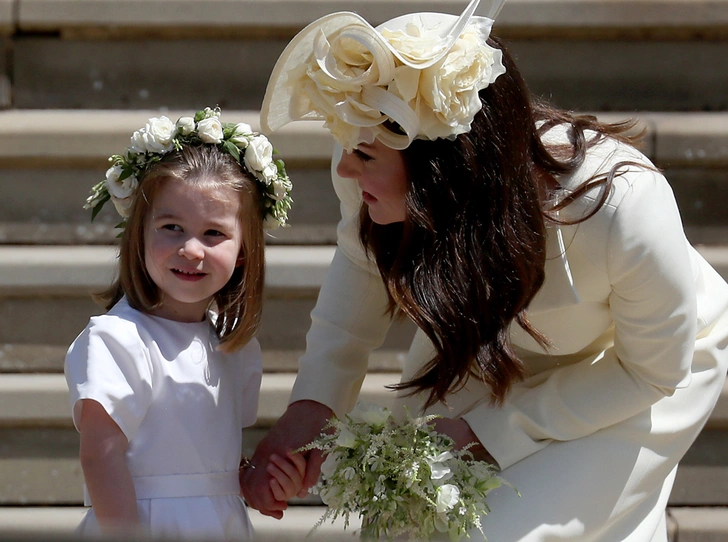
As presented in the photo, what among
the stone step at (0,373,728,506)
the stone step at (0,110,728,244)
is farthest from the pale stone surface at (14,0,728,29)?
the stone step at (0,373,728,506)

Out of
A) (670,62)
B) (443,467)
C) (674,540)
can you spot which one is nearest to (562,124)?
(443,467)

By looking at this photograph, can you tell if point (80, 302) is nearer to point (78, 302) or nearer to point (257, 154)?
point (78, 302)

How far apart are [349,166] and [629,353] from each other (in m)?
0.82

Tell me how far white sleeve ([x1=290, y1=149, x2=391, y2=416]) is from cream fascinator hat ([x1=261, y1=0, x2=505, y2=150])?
0.50 meters

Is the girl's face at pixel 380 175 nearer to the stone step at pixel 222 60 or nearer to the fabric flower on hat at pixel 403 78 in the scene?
the fabric flower on hat at pixel 403 78

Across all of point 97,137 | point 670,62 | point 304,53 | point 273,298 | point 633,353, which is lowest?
point 273,298

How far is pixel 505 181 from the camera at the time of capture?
2.10 meters

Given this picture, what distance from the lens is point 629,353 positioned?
2.26m

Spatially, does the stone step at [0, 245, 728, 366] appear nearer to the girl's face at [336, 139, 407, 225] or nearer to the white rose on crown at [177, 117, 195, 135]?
the white rose on crown at [177, 117, 195, 135]

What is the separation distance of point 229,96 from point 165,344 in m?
1.55

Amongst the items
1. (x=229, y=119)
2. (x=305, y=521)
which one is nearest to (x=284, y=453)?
(x=305, y=521)

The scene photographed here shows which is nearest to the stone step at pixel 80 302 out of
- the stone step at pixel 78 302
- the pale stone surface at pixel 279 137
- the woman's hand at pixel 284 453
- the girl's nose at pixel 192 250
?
the stone step at pixel 78 302

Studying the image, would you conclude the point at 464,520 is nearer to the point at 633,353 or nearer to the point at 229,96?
the point at 633,353

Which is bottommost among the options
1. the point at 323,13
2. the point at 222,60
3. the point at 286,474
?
the point at 286,474
